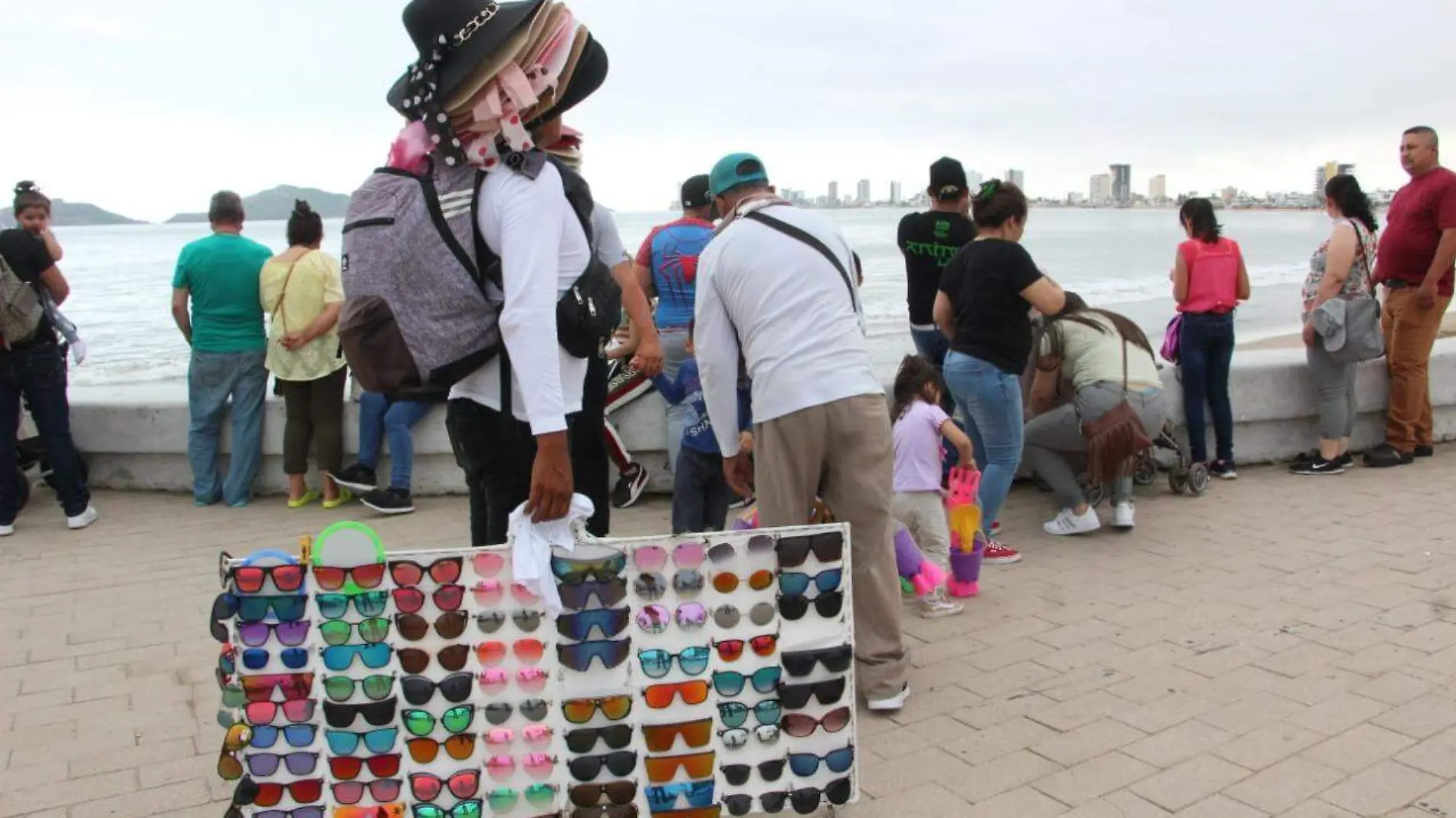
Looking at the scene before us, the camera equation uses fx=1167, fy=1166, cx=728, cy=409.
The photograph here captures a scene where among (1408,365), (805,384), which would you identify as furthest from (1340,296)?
(805,384)

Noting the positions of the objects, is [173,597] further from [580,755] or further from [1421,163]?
[1421,163]

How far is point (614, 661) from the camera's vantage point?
9.59 ft

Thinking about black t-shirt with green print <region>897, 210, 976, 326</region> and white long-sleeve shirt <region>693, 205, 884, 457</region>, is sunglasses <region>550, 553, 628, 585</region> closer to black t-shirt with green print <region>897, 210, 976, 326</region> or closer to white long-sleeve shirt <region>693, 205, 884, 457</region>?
white long-sleeve shirt <region>693, 205, 884, 457</region>

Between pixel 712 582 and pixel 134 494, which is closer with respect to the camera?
pixel 712 582

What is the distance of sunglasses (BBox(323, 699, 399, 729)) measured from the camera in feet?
9.41

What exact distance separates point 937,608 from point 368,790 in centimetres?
267

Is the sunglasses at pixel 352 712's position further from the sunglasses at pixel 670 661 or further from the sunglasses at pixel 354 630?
the sunglasses at pixel 670 661

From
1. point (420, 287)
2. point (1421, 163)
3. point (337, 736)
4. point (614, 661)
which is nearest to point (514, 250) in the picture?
point (420, 287)

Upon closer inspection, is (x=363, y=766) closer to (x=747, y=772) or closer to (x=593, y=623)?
(x=593, y=623)

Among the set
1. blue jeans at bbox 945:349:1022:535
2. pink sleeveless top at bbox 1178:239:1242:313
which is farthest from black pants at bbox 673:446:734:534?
pink sleeveless top at bbox 1178:239:1242:313

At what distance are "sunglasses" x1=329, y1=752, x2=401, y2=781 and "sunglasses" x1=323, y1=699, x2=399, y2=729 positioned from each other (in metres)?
0.09

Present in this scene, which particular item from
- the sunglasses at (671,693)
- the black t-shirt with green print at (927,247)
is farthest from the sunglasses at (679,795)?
the black t-shirt with green print at (927,247)

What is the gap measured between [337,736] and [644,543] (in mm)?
891

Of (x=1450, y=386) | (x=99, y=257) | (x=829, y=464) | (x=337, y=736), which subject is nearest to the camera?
(x=337, y=736)
